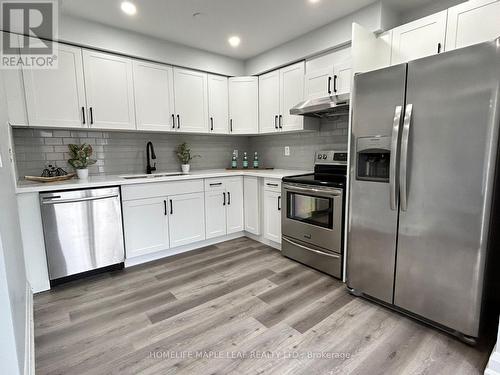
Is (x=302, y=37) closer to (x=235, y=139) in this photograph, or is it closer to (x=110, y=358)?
(x=235, y=139)

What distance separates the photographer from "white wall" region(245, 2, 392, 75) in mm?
2434

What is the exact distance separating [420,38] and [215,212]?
108 inches

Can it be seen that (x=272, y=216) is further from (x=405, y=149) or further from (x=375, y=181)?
(x=405, y=149)

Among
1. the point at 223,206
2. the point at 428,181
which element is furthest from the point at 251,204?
the point at 428,181

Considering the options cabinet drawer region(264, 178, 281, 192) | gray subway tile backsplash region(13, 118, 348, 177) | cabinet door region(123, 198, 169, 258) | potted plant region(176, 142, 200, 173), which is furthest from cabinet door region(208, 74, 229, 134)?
cabinet door region(123, 198, 169, 258)

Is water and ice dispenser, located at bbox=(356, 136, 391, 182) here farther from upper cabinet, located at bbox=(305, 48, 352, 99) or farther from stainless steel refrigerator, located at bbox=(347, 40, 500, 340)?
upper cabinet, located at bbox=(305, 48, 352, 99)

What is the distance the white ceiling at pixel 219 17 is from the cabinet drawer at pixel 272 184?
1.72m

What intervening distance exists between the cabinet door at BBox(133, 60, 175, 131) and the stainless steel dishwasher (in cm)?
102

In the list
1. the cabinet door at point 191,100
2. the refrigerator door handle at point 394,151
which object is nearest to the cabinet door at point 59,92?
the cabinet door at point 191,100

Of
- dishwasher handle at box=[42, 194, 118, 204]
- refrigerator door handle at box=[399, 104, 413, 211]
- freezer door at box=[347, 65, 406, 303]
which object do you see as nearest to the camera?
refrigerator door handle at box=[399, 104, 413, 211]

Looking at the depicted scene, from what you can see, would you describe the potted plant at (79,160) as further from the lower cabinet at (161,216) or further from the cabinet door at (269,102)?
the cabinet door at (269,102)

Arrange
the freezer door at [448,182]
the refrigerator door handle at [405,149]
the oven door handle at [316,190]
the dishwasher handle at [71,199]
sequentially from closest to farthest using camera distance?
1. the freezer door at [448,182]
2. the refrigerator door handle at [405,149]
3. the dishwasher handle at [71,199]
4. the oven door handle at [316,190]

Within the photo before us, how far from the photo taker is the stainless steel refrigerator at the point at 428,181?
1514 millimetres

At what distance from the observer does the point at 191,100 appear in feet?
11.5
